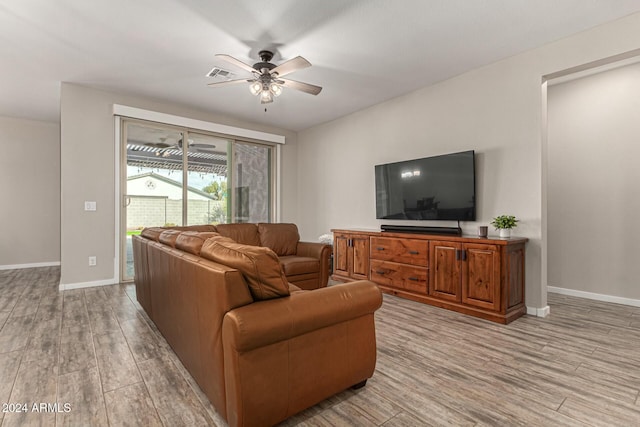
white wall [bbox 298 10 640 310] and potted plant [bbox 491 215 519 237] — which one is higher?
white wall [bbox 298 10 640 310]

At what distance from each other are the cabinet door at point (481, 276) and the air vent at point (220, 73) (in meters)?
3.26

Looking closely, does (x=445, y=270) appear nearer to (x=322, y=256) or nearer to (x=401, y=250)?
(x=401, y=250)

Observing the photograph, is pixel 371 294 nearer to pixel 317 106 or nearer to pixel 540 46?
pixel 540 46

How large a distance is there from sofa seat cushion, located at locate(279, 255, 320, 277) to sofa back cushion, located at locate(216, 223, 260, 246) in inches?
23.0

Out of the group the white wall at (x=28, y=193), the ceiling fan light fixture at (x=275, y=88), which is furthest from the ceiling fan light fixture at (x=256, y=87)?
the white wall at (x=28, y=193)

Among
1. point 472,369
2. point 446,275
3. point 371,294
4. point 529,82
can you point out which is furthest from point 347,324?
point 529,82

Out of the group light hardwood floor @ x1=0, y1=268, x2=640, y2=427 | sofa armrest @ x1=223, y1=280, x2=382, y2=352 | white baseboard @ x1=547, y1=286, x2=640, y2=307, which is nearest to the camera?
sofa armrest @ x1=223, y1=280, x2=382, y2=352

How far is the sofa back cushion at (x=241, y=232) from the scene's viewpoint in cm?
387

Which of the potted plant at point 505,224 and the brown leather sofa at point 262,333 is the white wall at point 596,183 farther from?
the brown leather sofa at point 262,333

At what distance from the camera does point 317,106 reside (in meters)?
4.93

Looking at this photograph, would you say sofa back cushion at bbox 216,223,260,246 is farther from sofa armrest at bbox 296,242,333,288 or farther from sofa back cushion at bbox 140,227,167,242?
sofa back cushion at bbox 140,227,167,242

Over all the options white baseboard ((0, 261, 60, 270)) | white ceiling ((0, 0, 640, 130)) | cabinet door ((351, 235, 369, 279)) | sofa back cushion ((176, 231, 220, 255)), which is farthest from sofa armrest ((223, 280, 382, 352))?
white baseboard ((0, 261, 60, 270))

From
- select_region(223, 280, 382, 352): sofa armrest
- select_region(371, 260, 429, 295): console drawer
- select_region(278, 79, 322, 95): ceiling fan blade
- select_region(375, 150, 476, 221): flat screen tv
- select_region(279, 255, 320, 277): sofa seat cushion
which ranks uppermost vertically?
select_region(278, 79, 322, 95): ceiling fan blade

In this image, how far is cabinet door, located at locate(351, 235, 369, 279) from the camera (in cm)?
421
